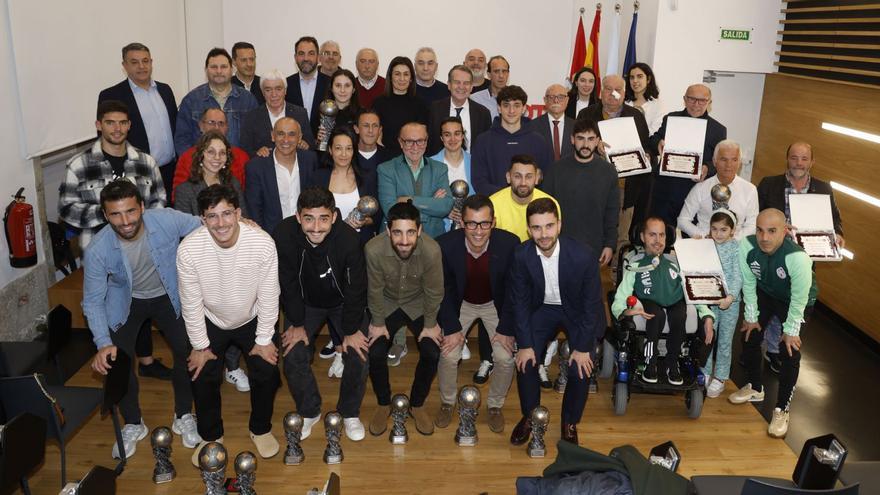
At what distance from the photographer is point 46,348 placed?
4098 mm

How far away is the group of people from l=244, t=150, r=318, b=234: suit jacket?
14mm

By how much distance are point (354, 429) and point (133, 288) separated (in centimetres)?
160

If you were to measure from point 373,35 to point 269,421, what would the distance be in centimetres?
635

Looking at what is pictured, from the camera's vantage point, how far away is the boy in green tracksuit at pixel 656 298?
4.83m

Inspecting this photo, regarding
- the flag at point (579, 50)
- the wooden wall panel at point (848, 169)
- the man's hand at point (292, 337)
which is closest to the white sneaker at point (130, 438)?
the man's hand at point (292, 337)

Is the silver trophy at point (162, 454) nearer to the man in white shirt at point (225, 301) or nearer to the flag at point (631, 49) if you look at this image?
the man in white shirt at point (225, 301)

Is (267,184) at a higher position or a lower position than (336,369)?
higher

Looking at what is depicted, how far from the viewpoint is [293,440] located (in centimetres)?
424

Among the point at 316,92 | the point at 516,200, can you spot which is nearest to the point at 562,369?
the point at 516,200

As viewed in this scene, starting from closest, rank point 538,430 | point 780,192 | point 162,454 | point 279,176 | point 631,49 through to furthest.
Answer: point 162,454, point 538,430, point 279,176, point 780,192, point 631,49

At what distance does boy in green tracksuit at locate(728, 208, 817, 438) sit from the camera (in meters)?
4.74

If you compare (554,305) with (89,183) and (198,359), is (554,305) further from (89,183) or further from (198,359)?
(89,183)

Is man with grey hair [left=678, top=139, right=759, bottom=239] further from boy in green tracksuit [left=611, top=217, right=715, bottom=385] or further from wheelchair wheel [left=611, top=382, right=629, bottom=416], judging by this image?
wheelchair wheel [left=611, top=382, right=629, bottom=416]

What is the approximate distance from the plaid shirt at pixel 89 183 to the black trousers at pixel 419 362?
2004 mm
